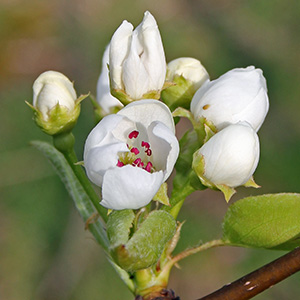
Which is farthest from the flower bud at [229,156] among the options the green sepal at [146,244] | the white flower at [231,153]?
the green sepal at [146,244]

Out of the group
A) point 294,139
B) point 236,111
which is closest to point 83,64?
point 294,139

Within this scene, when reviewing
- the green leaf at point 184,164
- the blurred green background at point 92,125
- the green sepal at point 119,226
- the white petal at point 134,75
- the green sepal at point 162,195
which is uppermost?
the white petal at point 134,75

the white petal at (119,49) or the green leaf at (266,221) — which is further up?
the white petal at (119,49)

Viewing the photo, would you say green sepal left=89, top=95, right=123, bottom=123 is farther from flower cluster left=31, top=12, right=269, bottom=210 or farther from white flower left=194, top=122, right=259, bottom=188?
white flower left=194, top=122, right=259, bottom=188

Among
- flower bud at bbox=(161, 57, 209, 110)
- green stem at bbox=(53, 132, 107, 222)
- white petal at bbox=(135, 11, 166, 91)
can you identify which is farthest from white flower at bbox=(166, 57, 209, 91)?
green stem at bbox=(53, 132, 107, 222)

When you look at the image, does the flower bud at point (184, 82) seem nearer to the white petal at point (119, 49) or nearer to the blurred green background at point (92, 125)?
the white petal at point (119, 49)
